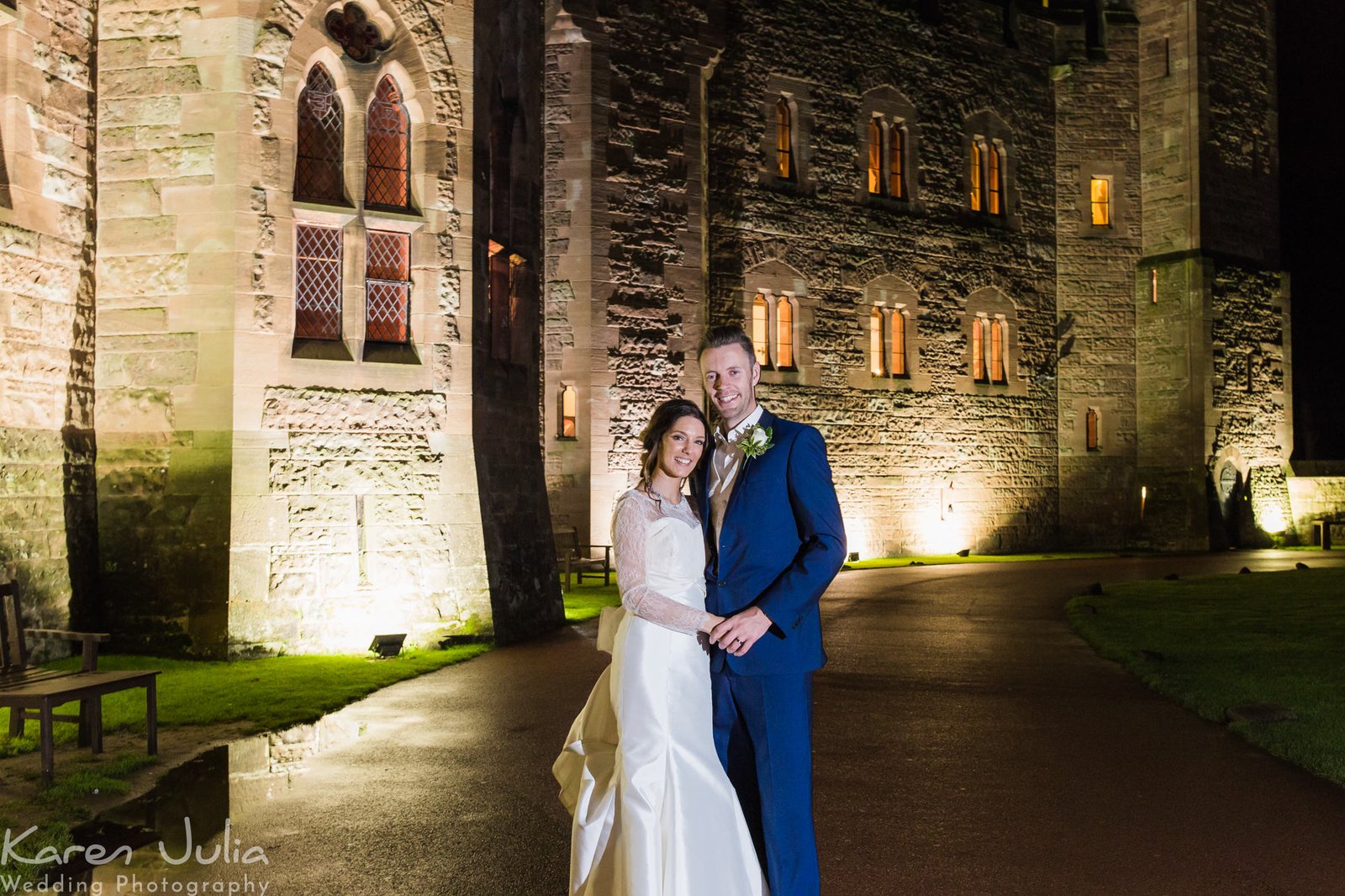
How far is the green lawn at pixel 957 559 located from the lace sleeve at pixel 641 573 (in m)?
18.3

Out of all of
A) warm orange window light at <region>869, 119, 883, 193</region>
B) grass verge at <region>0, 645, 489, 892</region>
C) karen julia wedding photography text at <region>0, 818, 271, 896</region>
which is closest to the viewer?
karen julia wedding photography text at <region>0, 818, 271, 896</region>

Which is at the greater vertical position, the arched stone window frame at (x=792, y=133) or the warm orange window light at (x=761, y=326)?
the arched stone window frame at (x=792, y=133)

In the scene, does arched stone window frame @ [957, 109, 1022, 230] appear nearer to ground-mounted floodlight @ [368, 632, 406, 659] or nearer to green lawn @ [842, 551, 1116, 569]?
green lawn @ [842, 551, 1116, 569]

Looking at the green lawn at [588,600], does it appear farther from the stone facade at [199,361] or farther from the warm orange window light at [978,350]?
the warm orange window light at [978,350]

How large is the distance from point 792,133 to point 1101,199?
28.9ft

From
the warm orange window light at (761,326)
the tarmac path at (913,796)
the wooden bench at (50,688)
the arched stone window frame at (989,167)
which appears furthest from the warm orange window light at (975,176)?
the wooden bench at (50,688)

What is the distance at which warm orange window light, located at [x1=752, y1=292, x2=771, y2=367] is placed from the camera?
2295cm

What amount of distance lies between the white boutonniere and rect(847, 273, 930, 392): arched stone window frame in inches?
815

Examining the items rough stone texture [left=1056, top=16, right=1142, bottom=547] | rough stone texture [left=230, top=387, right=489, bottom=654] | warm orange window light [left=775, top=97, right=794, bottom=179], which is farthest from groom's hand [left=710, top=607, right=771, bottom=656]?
rough stone texture [left=1056, top=16, right=1142, bottom=547]

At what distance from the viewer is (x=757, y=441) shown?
12.1 feet

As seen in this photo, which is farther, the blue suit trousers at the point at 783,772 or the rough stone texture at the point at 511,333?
the rough stone texture at the point at 511,333

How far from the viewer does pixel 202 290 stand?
1014cm

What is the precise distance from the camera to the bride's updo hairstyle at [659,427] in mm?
3820

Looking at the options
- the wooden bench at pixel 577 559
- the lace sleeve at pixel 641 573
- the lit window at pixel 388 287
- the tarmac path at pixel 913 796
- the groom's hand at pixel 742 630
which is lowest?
the tarmac path at pixel 913 796
